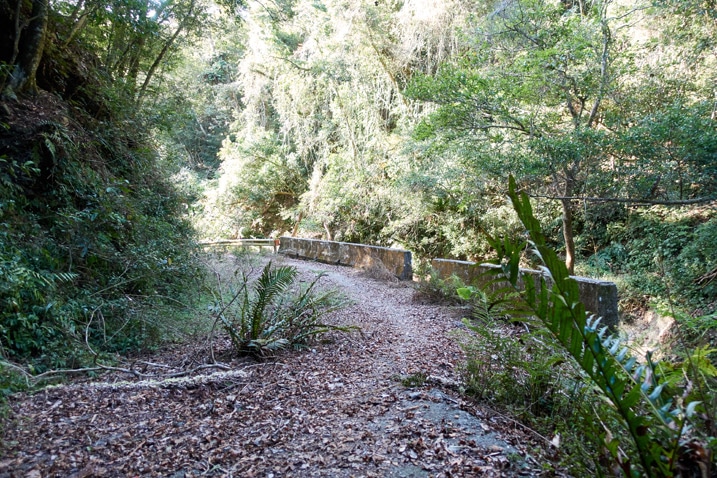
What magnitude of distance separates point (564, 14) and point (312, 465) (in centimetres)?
974

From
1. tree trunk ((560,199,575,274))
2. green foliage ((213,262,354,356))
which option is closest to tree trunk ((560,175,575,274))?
tree trunk ((560,199,575,274))

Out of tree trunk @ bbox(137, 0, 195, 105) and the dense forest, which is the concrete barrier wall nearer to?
the dense forest

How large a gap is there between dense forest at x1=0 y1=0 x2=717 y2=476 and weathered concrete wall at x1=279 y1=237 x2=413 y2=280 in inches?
92.7

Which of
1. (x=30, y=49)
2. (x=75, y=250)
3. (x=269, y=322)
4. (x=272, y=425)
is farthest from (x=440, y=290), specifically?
(x=30, y=49)

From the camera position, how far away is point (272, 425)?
2.86 m

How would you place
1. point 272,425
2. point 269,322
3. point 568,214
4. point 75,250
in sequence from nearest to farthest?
point 272,425
point 269,322
point 75,250
point 568,214

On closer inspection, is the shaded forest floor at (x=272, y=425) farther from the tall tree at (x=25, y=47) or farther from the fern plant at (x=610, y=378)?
the tall tree at (x=25, y=47)

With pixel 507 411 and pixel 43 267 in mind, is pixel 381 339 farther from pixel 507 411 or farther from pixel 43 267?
pixel 43 267

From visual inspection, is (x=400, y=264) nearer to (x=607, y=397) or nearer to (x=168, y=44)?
(x=168, y=44)

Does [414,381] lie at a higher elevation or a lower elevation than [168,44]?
Answer: lower

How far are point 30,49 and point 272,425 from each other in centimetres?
609

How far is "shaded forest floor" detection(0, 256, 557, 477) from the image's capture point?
2.31 m

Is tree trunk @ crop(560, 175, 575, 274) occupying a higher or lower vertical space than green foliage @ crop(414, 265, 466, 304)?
higher

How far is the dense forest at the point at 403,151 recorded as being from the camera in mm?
4520
